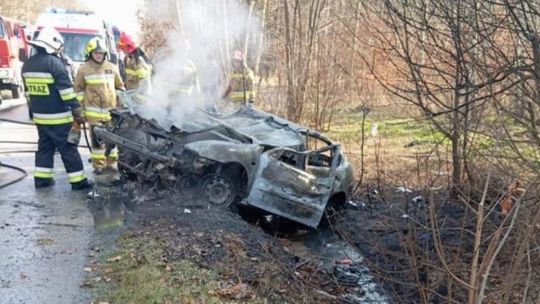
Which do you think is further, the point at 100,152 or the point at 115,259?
the point at 100,152

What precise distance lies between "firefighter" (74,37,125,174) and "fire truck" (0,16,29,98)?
9542mm

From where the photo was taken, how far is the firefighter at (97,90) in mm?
7754

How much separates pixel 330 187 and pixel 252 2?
9007 mm

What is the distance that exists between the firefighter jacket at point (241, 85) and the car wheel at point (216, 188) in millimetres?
4757

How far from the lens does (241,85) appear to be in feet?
37.6

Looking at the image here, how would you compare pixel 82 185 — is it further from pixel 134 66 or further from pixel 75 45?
pixel 75 45

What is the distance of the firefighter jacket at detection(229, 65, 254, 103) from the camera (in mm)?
11305

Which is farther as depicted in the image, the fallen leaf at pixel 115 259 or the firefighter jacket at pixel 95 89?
the firefighter jacket at pixel 95 89

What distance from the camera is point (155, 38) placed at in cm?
2295

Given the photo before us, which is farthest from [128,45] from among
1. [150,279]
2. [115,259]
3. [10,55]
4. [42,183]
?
[10,55]

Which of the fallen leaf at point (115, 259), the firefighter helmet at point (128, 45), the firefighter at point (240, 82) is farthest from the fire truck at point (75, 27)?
the fallen leaf at point (115, 259)

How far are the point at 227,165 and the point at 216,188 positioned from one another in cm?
32

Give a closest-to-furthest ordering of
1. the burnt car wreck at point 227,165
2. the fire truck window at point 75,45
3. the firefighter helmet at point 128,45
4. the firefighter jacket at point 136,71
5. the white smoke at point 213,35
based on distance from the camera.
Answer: the burnt car wreck at point 227,165
the firefighter jacket at point 136,71
the firefighter helmet at point 128,45
the white smoke at point 213,35
the fire truck window at point 75,45

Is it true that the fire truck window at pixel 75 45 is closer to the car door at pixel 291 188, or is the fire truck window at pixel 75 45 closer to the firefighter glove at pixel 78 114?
the firefighter glove at pixel 78 114
